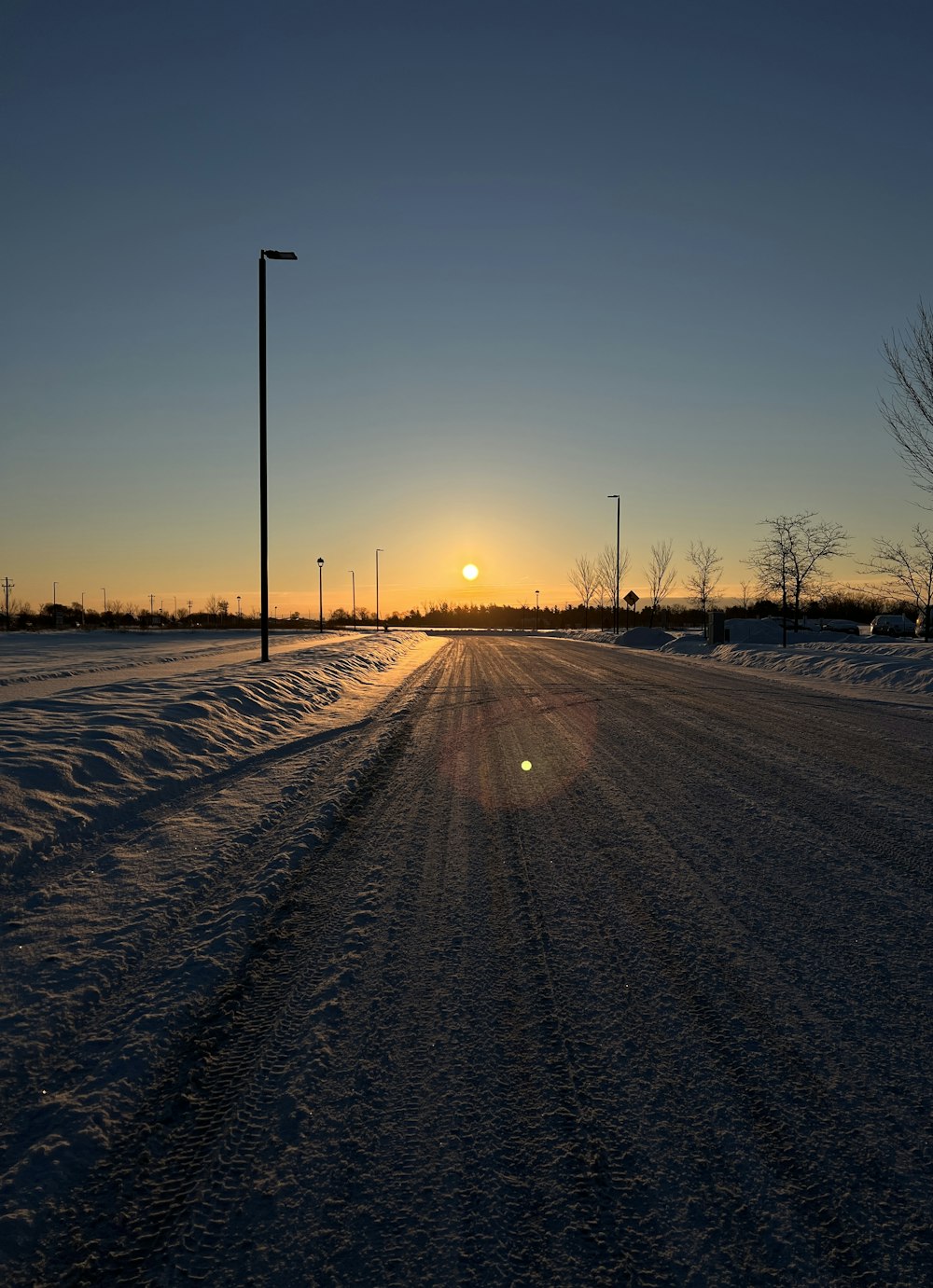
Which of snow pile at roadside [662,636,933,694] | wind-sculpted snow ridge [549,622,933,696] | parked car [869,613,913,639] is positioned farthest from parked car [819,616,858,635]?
snow pile at roadside [662,636,933,694]

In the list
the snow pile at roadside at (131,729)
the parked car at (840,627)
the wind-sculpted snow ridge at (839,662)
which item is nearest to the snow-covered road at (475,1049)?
the snow pile at roadside at (131,729)

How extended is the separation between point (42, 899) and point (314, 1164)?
3.06 m

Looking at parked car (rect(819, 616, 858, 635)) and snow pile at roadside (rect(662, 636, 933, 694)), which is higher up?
parked car (rect(819, 616, 858, 635))

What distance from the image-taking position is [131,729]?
8883mm

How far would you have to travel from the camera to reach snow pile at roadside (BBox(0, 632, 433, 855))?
6.34m

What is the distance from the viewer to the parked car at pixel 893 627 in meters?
47.1

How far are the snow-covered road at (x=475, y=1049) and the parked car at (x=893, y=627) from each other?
152ft

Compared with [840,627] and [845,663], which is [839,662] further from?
[840,627]

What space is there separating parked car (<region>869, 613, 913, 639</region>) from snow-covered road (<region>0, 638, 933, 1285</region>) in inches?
1827

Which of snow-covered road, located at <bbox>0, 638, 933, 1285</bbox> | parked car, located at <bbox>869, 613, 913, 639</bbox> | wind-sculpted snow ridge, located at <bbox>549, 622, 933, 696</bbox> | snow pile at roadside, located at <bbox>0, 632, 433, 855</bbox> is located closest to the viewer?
snow-covered road, located at <bbox>0, 638, 933, 1285</bbox>

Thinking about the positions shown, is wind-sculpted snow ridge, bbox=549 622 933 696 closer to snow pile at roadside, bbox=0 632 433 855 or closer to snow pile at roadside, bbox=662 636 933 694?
snow pile at roadside, bbox=662 636 933 694

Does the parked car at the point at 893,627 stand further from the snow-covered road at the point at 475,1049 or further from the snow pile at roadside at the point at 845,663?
the snow-covered road at the point at 475,1049

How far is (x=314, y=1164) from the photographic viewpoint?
2.32 meters

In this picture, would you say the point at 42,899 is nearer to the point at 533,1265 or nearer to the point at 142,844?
the point at 142,844
